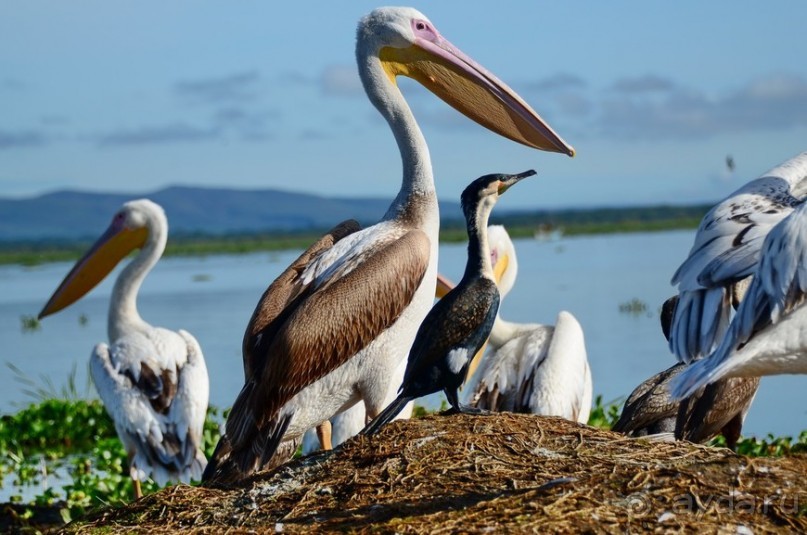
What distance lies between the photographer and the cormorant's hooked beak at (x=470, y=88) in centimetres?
587

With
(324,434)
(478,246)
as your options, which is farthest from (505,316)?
(478,246)

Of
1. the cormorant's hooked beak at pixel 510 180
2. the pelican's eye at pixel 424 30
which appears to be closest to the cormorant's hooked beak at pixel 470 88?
the pelican's eye at pixel 424 30

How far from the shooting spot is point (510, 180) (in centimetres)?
511

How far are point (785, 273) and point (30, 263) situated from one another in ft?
150

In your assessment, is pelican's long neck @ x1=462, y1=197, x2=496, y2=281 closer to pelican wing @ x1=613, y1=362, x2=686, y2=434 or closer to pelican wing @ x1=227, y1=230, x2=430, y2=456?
pelican wing @ x1=227, y1=230, x2=430, y2=456

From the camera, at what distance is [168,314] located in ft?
62.2

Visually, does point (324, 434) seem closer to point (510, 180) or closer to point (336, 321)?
point (336, 321)

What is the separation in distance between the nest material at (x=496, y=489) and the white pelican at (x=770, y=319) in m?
0.30

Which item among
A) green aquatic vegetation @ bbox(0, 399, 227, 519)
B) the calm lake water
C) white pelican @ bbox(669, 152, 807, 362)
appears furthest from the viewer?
the calm lake water

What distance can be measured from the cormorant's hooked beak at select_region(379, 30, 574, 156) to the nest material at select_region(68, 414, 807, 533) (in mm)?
1778

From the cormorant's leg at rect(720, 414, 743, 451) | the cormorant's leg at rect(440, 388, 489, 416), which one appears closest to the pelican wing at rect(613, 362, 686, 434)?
the cormorant's leg at rect(720, 414, 743, 451)

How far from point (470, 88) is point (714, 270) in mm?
2095

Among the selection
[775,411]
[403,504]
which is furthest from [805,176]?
[775,411]

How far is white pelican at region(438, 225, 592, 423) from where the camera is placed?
614 centimetres
